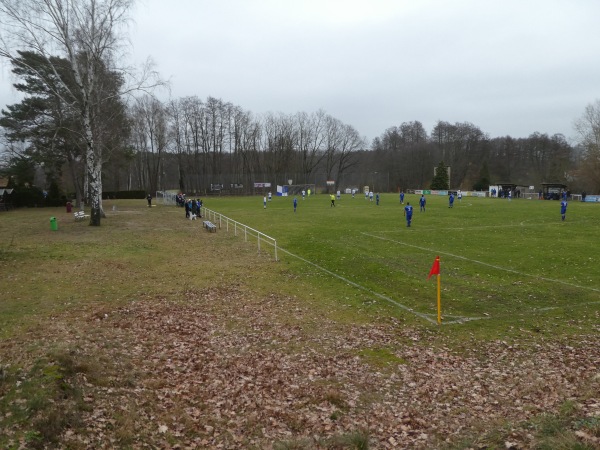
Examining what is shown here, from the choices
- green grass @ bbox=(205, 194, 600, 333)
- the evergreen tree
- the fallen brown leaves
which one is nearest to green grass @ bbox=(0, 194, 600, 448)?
green grass @ bbox=(205, 194, 600, 333)

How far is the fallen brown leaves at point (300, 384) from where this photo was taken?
599cm

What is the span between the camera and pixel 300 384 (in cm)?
744

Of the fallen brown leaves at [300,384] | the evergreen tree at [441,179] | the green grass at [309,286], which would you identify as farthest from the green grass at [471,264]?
the evergreen tree at [441,179]

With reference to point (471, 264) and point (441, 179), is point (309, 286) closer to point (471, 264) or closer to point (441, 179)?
point (471, 264)

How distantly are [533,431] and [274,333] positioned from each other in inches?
229

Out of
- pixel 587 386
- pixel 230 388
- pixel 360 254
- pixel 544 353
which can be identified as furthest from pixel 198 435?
pixel 360 254

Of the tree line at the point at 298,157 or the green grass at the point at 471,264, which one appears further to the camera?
the tree line at the point at 298,157

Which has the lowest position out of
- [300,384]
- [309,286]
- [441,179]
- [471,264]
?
[300,384]

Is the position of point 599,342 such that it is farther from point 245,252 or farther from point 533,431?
point 245,252

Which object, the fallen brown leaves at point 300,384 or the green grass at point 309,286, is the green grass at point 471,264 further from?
the fallen brown leaves at point 300,384

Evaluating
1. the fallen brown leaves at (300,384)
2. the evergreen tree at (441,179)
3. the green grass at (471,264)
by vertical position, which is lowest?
the fallen brown leaves at (300,384)

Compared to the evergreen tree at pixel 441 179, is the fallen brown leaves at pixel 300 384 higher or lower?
lower

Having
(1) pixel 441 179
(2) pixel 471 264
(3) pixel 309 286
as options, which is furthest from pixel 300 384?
(1) pixel 441 179

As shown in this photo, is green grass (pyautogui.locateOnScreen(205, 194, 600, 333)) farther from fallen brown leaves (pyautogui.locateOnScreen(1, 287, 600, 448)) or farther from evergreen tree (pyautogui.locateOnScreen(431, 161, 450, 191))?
evergreen tree (pyautogui.locateOnScreen(431, 161, 450, 191))
